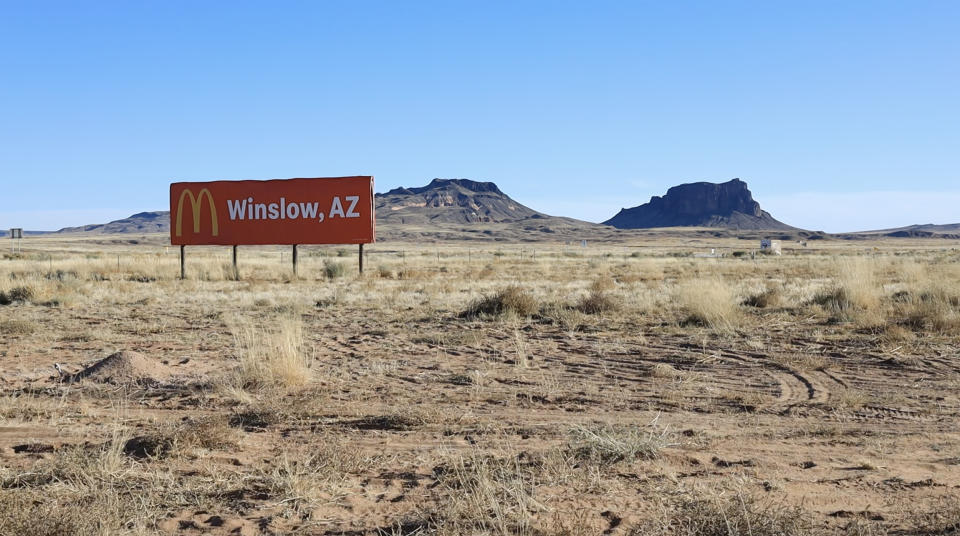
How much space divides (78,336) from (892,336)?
1331cm

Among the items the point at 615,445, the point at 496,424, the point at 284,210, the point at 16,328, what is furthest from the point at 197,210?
the point at 615,445

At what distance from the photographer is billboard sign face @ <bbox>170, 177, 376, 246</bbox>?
3027 cm

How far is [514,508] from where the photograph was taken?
4.58m

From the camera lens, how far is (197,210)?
1223 inches

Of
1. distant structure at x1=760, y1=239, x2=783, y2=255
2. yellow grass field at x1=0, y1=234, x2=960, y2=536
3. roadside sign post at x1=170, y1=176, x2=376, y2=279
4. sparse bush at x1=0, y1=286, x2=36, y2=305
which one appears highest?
roadside sign post at x1=170, y1=176, x2=376, y2=279

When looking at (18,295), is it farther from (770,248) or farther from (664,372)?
A: (770,248)

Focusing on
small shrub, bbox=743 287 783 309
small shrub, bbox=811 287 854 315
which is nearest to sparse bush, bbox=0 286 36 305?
small shrub, bbox=743 287 783 309

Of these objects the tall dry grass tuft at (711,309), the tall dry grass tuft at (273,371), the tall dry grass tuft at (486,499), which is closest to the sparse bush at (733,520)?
the tall dry grass tuft at (486,499)

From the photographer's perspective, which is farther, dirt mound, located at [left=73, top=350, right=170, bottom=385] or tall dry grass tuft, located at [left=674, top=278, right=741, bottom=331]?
tall dry grass tuft, located at [left=674, top=278, right=741, bottom=331]

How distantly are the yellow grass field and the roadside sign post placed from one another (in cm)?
1511

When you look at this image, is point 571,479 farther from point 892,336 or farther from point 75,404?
point 892,336

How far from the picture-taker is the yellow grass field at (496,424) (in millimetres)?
4641

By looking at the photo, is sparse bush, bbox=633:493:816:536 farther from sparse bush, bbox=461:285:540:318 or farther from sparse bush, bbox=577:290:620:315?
sparse bush, bbox=577:290:620:315

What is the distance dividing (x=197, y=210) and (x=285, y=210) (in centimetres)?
373
